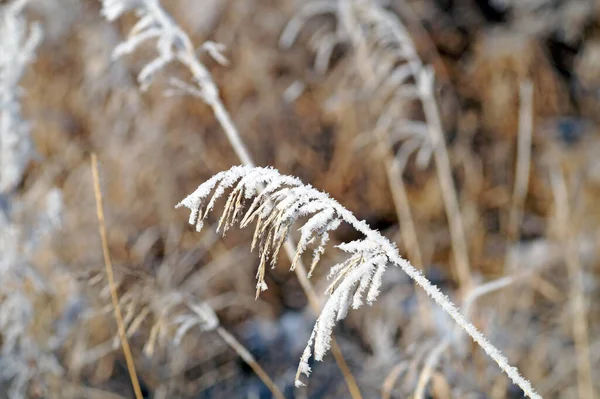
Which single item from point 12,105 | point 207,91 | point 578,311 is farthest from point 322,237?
point 12,105

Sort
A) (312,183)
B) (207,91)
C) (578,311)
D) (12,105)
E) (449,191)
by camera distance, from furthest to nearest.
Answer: (312,183) < (449,191) < (12,105) < (578,311) < (207,91)

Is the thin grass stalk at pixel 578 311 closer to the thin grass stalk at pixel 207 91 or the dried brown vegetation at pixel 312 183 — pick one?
the dried brown vegetation at pixel 312 183

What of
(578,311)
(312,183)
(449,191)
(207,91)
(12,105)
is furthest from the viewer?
(312,183)

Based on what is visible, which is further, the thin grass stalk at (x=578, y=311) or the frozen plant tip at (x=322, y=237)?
the thin grass stalk at (x=578, y=311)

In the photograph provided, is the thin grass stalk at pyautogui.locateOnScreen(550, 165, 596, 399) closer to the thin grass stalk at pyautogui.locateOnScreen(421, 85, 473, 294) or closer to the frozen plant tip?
the thin grass stalk at pyautogui.locateOnScreen(421, 85, 473, 294)

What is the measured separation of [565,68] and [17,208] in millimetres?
3523

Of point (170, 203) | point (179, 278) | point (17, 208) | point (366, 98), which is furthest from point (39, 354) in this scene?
point (366, 98)

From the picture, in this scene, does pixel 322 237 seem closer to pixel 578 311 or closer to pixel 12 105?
Answer: pixel 578 311

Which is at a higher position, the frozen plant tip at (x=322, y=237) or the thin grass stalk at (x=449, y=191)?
the frozen plant tip at (x=322, y=237)

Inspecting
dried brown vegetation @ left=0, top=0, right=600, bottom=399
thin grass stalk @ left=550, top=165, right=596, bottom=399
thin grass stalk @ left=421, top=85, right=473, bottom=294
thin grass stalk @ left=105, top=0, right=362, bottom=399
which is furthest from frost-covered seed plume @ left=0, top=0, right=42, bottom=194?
thin grass stalk @ left=550, top=165, right=596, bottom=399

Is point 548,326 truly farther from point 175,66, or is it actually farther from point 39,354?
point 175,66

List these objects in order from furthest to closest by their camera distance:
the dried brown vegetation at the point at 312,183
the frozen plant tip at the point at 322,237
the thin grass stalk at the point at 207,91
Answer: the dried brown vegetation at the point at 312,183 → the thin grass stalk at the point at 207,91 → the frozen plant tip at the point at 322,237

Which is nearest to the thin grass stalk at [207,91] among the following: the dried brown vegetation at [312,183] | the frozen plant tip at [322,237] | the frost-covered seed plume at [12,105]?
the dried brown vegetation at [312,183]

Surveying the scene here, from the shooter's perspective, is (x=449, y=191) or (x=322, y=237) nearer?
(x=322, y=237)
